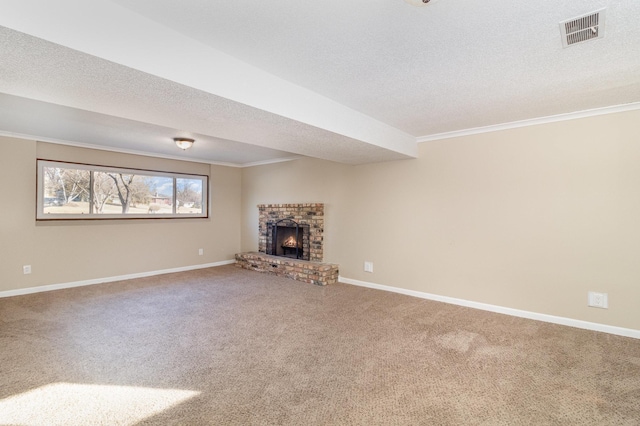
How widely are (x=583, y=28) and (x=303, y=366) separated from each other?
2.84 m

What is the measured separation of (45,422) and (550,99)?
176 inches

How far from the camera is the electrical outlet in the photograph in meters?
3.11

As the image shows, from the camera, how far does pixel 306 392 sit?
2.06m

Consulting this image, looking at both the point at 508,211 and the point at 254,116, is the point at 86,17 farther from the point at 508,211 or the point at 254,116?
the point at 508,211

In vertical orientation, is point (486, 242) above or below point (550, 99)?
below

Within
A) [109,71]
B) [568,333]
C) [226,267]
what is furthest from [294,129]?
[226,267]

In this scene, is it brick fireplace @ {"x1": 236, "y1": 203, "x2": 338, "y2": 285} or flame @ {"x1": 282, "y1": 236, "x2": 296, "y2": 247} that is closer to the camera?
brick fireplace @ {"x1": 236, "y1": 203, "x2": 338, "y2": 285}

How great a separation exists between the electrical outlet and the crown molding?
182 cm

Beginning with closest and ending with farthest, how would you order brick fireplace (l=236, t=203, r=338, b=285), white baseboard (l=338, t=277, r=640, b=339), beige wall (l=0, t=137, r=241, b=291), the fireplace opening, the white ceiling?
the white ceiling
white baseboard (l=338, t=277, r=640, b=339)
beige wall (l=0, t=137, r=241, b=291)
brick fireplace (l=236, t=203, r=338, b=285)
the fireplace opening

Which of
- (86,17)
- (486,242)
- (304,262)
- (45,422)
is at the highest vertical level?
(86,17)

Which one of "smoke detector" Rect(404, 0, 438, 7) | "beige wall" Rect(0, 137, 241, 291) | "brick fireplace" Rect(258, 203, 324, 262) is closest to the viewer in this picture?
"smoke detector" Rect(404, 0, 438, 7)

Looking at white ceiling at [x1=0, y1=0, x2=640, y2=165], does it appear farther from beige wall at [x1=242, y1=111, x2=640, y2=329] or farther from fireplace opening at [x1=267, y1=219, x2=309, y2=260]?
fireplace opening at [x1=267, y1=219, x2=309, y2=260]

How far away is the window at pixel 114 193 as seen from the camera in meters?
4.62

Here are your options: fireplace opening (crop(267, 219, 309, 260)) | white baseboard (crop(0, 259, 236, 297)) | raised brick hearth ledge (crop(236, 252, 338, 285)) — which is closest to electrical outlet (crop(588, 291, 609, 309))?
raised brick hearth ledge (crop(236, 252, 338, 285))
